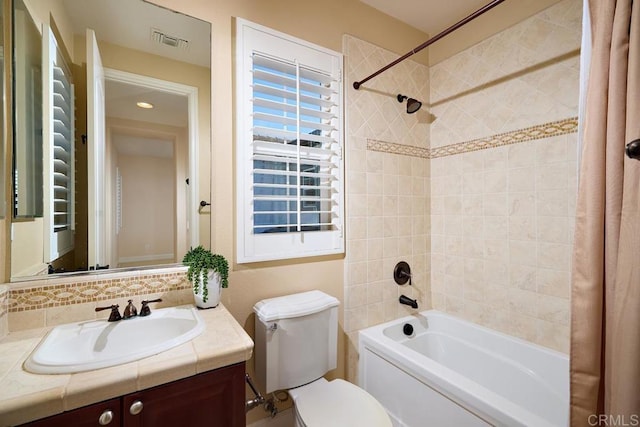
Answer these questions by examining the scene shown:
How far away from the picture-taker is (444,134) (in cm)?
223

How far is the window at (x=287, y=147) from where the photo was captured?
59.9 inches

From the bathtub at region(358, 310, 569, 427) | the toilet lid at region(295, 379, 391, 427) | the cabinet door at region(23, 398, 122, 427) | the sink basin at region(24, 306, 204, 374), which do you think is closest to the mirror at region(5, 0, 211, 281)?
the sink basin at region(24, 306, 204, 374)

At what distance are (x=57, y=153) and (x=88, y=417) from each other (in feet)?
3.30

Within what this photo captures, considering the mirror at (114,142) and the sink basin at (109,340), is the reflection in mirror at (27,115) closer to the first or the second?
the mirror at (114,142)

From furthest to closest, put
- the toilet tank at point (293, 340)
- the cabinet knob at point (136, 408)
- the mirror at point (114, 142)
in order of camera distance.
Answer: the toilet tank at point (293, 340)
the mirror at point (114, 142)
the cabinet knob at point (136, 408)

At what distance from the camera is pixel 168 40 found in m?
1.37

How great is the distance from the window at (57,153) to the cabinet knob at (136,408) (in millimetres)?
752

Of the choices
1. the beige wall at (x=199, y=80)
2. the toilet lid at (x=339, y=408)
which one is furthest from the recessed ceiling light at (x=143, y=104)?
the toilet lid at (x=339, y=408)

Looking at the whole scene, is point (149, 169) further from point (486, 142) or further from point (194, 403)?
point (486, 142)

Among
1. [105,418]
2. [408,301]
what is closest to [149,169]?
[105,418]

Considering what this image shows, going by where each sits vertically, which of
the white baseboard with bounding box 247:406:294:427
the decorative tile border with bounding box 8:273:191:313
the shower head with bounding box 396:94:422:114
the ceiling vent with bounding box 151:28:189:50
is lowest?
the white baseboard with bounding box 247:406:294:427

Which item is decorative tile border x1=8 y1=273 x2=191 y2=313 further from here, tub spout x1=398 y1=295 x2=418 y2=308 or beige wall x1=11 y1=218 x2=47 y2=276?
tub spout x1=398 y1=295 x2=418 y2=308

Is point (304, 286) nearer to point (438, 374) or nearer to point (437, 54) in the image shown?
point (438, 374)

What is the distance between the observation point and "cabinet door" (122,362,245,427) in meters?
0.81
